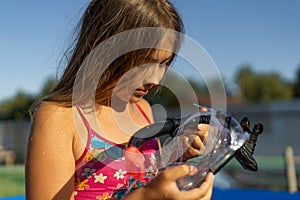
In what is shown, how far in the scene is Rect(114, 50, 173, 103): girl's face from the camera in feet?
3.74

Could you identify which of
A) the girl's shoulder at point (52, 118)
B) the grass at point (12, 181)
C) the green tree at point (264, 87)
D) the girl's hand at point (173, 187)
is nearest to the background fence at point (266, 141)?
the grass at point (12, 181)

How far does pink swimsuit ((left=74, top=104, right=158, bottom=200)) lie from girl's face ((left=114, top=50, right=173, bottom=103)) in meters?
0.13

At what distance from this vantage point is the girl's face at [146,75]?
1141 millimetres

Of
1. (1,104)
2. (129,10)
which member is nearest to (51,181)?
(129,10)

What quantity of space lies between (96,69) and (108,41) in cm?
7

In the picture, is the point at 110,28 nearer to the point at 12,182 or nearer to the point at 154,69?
the point at 154,69

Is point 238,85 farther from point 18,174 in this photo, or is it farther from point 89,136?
point 89,136

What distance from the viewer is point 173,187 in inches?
30.9

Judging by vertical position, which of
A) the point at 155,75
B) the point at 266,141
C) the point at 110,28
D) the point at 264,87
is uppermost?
the point at 110,28

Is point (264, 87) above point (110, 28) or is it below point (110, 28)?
below

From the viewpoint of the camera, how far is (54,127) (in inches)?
41.9

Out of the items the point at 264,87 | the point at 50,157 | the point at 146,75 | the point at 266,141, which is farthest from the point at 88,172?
the point at 264,87

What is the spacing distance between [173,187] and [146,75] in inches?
16.7

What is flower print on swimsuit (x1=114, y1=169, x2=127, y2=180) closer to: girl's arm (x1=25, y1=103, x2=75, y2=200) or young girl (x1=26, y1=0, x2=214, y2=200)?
young girl (x1=26, y1=0, x2=214, y2=200)
